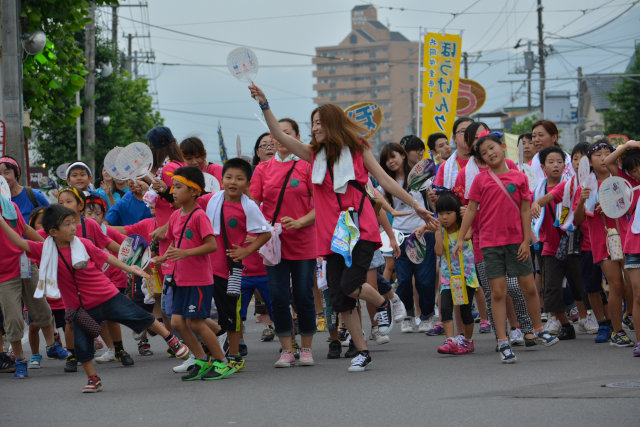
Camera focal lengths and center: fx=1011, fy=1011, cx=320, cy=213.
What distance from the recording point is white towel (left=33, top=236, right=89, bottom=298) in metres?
7.85

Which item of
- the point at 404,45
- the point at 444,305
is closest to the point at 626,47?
the point at 444,305

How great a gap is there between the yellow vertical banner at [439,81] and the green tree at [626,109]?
36.2 meters

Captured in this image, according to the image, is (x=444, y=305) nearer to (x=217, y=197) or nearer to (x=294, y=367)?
(x=294, y=367)

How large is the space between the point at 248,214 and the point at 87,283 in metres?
1.41

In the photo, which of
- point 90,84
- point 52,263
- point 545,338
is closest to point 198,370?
point 52,263

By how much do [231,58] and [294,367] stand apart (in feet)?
8.87

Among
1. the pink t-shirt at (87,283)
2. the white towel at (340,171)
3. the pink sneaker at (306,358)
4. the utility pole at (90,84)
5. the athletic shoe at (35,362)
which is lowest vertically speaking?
the athletic shoe at (35,362)

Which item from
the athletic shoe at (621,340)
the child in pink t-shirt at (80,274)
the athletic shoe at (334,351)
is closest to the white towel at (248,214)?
the child in pink t-shirt at (80,274)

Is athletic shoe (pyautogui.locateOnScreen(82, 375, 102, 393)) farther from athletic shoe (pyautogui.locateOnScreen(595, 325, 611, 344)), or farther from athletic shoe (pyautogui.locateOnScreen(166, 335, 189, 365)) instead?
athletic shoe (pyautogui.locateOnScreen(595, 325, 611, 344))

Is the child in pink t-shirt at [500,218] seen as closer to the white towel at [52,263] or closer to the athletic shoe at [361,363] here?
the athletic shoe at [361,363]

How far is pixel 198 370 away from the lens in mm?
8172

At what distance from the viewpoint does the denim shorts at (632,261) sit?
27.5ft

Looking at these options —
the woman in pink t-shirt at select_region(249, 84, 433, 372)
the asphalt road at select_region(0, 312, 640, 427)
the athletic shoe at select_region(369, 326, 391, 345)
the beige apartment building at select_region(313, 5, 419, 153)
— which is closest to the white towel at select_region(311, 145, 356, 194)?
the woman in pink t-shirt at select_region(249, 84, 433, 372)

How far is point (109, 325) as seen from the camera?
9773 mm
